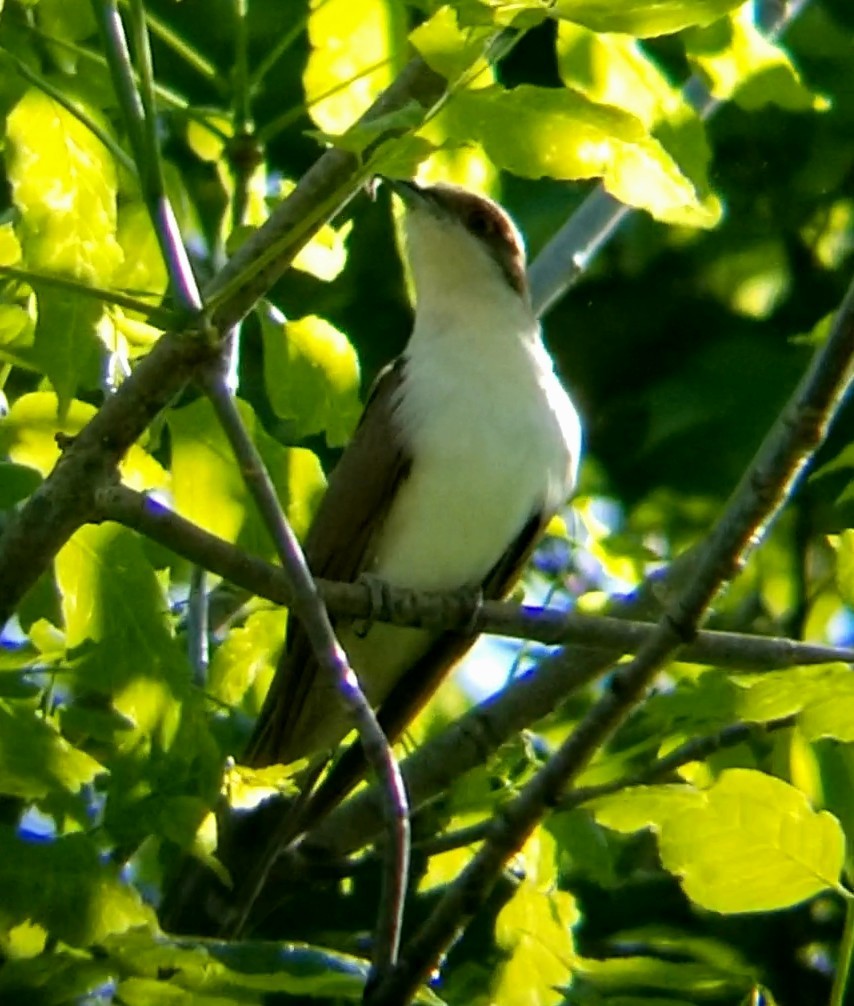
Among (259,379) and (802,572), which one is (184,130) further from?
(802,572)

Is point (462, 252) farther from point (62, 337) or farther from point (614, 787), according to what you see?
point (614, 787)

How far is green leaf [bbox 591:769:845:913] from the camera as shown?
8.00ft

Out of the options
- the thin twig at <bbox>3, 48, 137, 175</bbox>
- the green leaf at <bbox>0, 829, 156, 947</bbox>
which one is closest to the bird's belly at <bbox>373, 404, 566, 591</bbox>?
the thin twig at <bbox>3, 48, 137, 175</bbox>

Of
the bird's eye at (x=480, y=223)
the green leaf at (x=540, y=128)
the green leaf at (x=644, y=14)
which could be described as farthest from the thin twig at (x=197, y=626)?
the green leaf at (x=644, y=14)

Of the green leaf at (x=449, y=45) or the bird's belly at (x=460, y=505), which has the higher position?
the bird's belly at (x=460, y=505)

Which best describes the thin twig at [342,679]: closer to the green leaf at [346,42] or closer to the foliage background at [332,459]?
the foliage background at [332,459]

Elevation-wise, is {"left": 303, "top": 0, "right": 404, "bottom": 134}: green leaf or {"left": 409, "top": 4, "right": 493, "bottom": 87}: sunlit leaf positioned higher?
{"left": 303, "top": 0, "right": 404, "bottom": 134}: green leaf

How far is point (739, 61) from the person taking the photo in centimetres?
346

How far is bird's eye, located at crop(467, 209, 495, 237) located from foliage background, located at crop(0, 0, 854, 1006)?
52cm

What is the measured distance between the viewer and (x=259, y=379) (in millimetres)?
5812

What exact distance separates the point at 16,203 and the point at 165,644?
2.77 ft

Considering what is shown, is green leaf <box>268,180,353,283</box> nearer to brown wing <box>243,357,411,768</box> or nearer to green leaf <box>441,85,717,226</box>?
brown wing <box>243,357,411,768</box>

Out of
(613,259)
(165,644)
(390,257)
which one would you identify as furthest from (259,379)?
(165,644)

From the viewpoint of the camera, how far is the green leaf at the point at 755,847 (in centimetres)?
244
